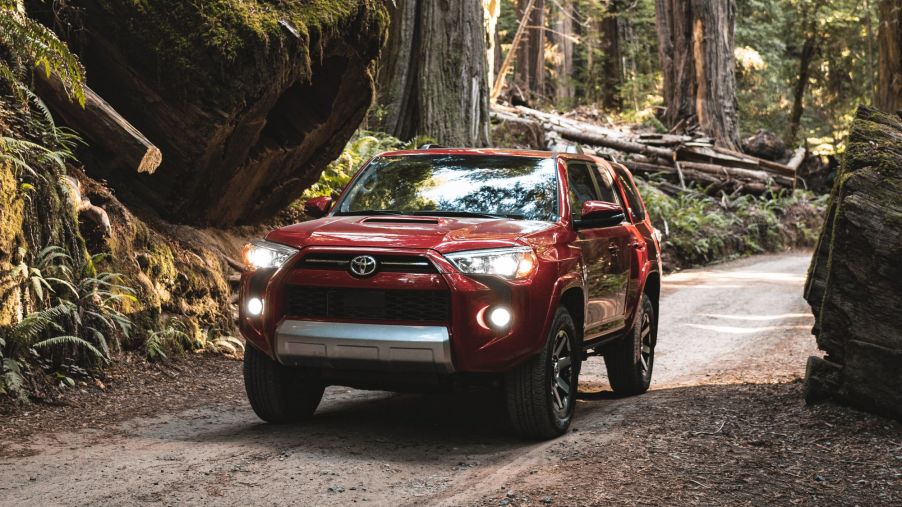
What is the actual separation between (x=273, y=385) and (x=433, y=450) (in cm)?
126

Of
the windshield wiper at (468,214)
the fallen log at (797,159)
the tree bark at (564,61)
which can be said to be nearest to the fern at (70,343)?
the windshield wiper at (468,214)

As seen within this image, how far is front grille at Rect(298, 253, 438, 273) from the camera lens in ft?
19.9

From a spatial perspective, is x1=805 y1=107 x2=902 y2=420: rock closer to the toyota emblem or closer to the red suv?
the red suv

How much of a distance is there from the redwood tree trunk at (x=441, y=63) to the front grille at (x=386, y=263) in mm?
11257

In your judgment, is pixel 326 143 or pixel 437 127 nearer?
pixel 326 143

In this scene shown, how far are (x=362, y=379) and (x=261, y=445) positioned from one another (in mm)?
776

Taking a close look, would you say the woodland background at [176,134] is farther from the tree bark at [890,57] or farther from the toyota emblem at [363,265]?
the toyota emblem at [363,265]

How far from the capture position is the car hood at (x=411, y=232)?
6.19 m

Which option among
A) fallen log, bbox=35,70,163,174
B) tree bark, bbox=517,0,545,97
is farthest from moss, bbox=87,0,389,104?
tree bark, bbox=517,0,545,97

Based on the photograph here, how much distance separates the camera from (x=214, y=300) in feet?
33.6

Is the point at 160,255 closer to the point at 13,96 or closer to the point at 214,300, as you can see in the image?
the point at 214,300

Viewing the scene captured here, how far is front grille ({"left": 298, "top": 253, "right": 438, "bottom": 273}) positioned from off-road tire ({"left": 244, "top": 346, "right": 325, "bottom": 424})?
816mm

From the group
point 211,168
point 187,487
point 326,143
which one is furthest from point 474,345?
point 326,143

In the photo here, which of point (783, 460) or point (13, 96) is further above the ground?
point (13, 96)
